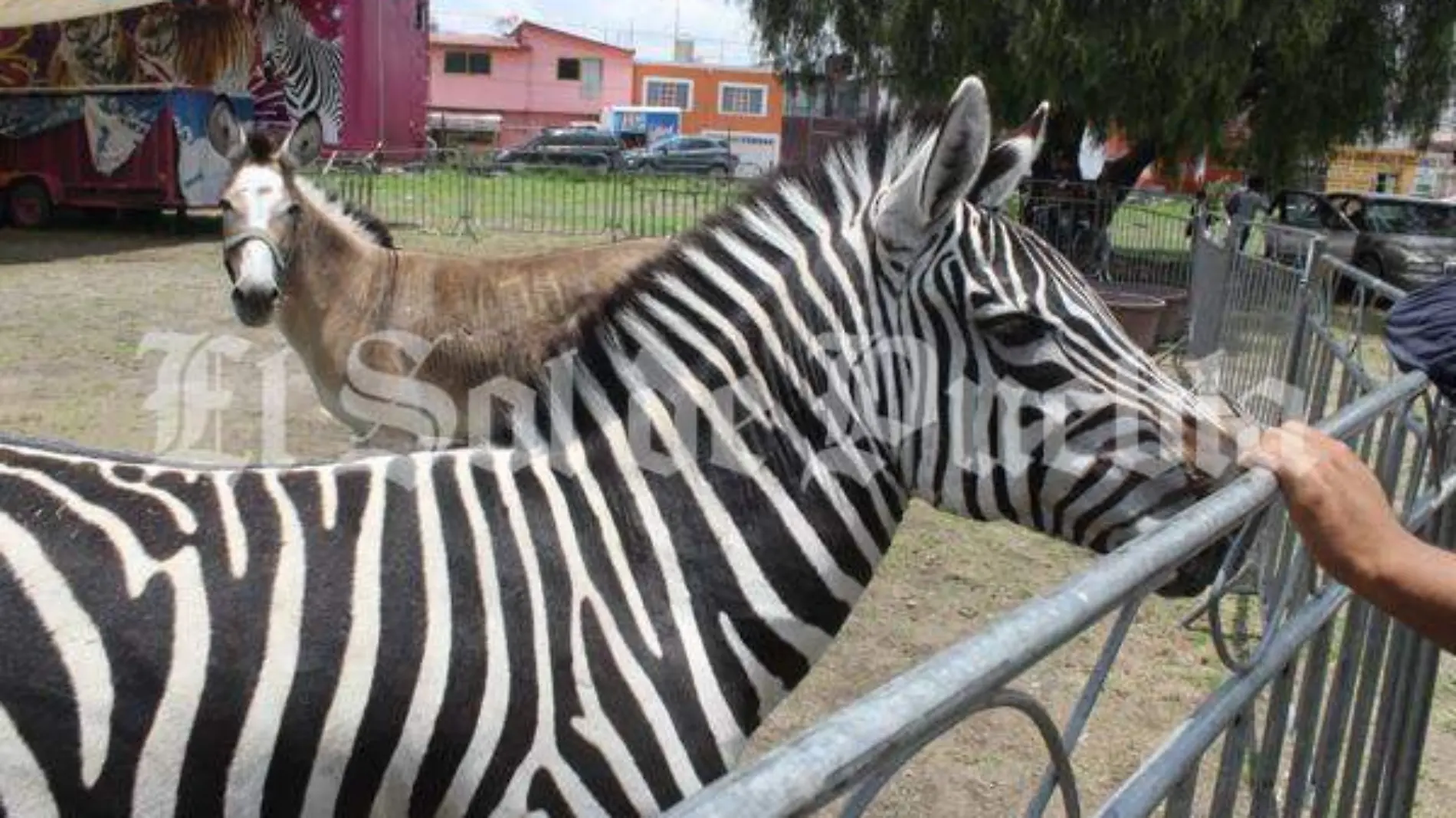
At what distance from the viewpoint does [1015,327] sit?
225cm

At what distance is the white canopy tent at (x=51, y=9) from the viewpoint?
16250 mm

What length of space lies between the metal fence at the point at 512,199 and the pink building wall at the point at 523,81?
4019 cm

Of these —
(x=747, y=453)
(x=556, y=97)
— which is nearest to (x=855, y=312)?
(x=747, y=453)

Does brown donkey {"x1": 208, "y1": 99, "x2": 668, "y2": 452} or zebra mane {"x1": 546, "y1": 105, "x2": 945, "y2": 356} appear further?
brown donkey {"x1": 208, "y1": 99, "x2": 668, "y2": 452}

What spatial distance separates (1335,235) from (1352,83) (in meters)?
2.37

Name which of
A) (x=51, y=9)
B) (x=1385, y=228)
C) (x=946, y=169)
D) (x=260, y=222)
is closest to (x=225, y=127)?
(x=260, y=222)

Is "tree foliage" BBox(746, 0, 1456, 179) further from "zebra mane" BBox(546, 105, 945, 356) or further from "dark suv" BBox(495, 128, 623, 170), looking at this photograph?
"dark suv" BBox(495, 128, 623, 170)

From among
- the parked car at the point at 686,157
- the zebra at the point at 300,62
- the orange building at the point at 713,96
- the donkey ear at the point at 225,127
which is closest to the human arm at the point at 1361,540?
the donkey ear at the point at 225,127

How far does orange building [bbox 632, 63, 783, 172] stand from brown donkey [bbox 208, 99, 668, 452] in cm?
5674

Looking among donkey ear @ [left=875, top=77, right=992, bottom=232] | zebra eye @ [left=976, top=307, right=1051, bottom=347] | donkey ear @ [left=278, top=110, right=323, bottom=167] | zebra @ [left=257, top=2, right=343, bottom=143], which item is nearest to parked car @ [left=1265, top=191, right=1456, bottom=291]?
donkey ear @ [left=278, top=110, right=323, bottom=167]

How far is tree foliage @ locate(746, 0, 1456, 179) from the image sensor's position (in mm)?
14695

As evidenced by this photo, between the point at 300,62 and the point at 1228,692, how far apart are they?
993 inches

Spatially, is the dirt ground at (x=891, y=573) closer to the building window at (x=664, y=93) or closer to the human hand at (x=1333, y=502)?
the human hand at (x=1333, y=502)

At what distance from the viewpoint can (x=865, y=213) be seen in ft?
7.69
